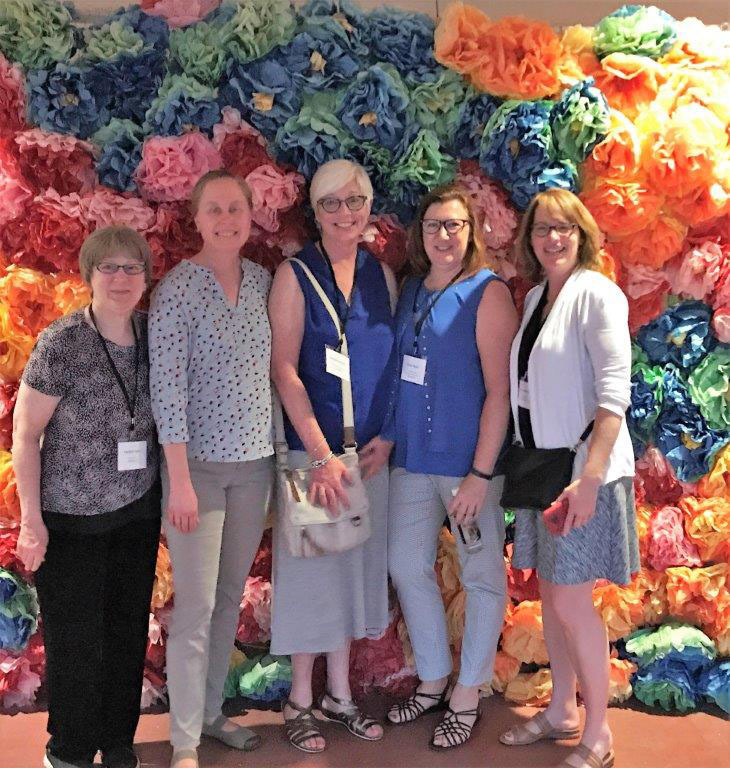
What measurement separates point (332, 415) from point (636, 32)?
5.53 feet

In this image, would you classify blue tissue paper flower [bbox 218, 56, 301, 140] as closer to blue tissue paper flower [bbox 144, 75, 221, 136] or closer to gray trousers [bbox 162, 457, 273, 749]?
blue tissue paper flower [bbox 144, 75, 221, 136]

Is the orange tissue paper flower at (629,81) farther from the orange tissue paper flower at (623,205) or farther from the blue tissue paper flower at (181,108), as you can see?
the blue tissue paper flower at (181,108)

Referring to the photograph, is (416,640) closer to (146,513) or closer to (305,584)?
(305,584)

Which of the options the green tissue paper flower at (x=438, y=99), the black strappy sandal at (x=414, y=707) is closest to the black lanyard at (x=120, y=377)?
the green tissue paper flower at (x=438, y=99)

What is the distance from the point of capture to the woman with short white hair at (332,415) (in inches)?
102

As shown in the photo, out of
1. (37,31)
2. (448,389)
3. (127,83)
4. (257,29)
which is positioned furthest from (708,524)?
(37,31)

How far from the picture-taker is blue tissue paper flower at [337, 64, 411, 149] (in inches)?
107

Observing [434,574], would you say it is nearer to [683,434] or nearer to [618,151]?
[683,434]

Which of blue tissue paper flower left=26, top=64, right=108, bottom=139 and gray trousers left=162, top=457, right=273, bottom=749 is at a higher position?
blue tissue paper flower left=26, top=64, right=108, bottom=139

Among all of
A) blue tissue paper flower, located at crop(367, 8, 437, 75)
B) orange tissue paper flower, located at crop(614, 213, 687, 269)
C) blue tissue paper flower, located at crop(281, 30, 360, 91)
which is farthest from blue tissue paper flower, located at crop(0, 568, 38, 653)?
orange tissue paper flower, located at crop(614, 213, 687, 269)

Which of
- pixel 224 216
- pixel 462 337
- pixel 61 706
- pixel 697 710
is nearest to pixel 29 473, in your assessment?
pixel 61 706

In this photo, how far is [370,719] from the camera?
2.80 m

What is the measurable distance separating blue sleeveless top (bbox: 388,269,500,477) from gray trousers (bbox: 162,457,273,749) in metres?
0.51

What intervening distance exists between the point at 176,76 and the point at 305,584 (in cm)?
176
